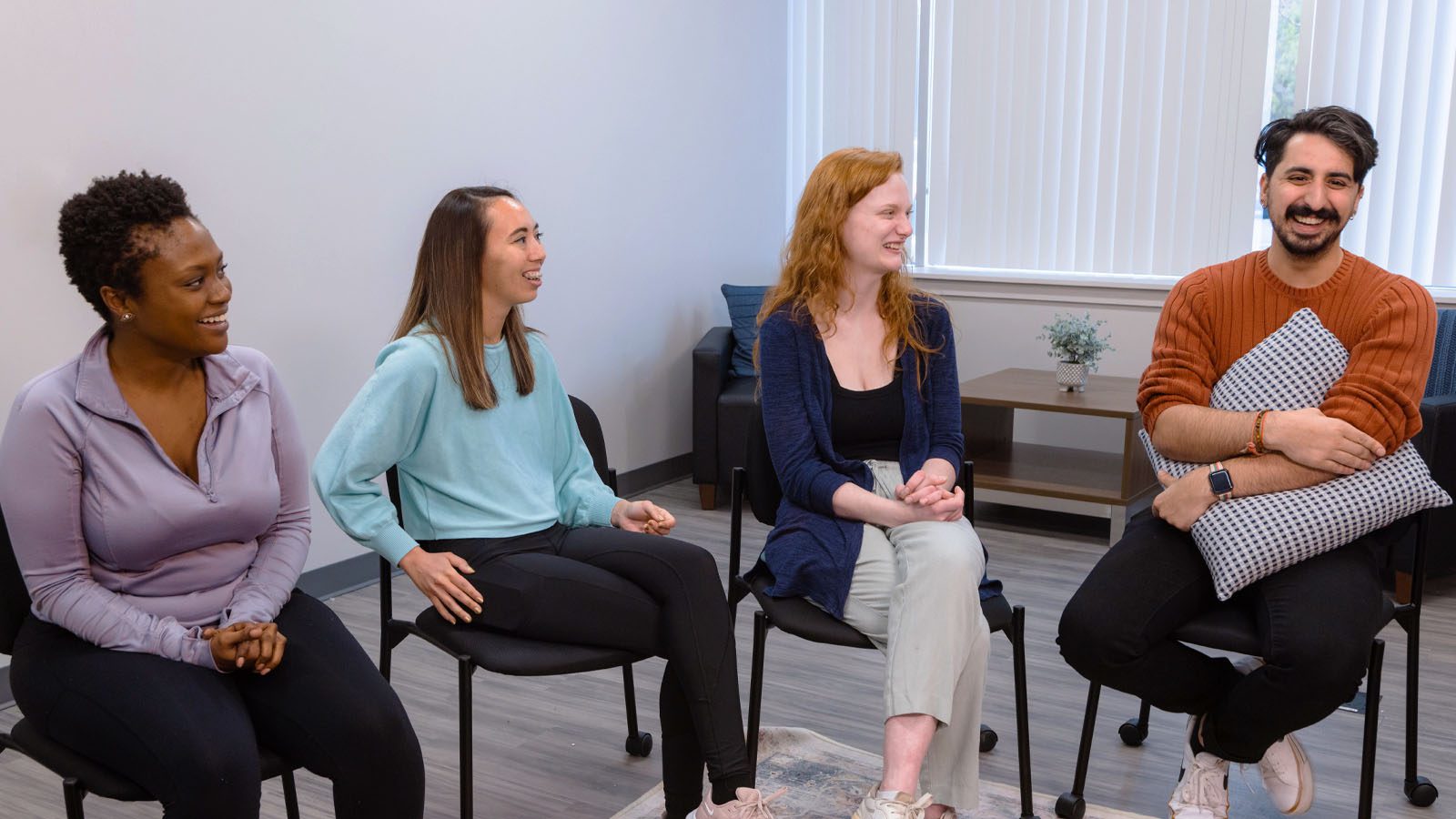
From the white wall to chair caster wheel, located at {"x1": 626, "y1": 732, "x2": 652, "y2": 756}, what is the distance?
148cm

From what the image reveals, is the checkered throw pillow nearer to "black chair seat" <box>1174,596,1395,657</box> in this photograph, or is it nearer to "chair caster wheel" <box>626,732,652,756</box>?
"black chair seat" <box>1174,596,1395,657</box>

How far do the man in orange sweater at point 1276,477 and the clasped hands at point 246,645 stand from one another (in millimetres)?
1348

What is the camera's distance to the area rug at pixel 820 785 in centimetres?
241

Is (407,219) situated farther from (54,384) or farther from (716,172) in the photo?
(54,384)

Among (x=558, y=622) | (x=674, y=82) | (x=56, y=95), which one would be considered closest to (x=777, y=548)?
(x=558, y=622)

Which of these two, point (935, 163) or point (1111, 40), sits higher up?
point (1111, 40)

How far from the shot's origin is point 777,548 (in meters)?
2.30

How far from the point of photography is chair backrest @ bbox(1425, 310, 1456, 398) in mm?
4004

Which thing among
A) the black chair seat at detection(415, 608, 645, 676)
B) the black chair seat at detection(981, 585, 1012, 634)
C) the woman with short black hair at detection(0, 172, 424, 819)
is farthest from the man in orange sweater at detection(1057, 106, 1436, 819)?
the woman with short black hair at detection(0, 172, 424, 819)

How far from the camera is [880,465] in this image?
242cm

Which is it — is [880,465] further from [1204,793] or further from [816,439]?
[1204,793]

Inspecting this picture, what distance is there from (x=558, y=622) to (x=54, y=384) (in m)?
0.84

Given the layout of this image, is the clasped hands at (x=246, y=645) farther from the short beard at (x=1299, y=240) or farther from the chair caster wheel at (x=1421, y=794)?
the chair caster wheel at (x=1421, y=794)

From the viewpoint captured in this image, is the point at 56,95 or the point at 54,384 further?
the point at 56,95
